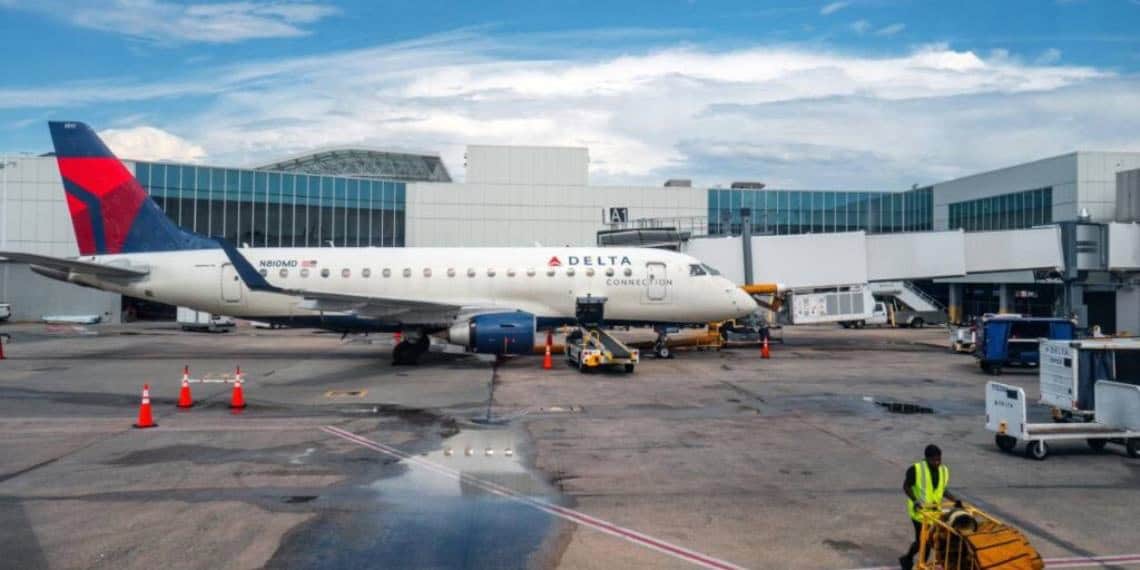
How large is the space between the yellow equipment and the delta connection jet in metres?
20.1

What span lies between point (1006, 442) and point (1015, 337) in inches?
538

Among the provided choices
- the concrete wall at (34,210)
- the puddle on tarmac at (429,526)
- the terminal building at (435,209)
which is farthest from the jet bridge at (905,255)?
the concrete wall at (34,210)

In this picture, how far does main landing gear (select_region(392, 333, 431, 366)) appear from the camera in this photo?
2678cm

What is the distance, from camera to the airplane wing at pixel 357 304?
22797mm

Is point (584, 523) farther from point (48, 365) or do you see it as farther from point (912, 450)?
point (48, 365)

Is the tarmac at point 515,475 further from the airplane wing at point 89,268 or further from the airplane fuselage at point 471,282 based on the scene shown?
the airplane fuselage at point 471,282

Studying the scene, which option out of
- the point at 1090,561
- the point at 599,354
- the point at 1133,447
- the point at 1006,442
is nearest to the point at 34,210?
the point at 599,354

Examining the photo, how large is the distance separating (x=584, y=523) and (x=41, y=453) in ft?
31.2

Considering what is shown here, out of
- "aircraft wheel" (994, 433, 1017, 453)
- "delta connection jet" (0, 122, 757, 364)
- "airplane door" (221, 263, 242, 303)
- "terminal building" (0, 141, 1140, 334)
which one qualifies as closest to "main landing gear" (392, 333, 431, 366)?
"delta connection jet" (0, 122, 757, 364)

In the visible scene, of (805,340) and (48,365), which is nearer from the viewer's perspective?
(48,365)

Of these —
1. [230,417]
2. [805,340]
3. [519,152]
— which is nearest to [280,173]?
[519,152]

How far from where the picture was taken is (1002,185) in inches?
1983

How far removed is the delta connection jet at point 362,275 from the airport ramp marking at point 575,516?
1403 centimetres

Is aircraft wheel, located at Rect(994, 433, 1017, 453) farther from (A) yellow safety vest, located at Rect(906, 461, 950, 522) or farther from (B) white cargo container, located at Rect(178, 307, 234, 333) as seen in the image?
(B) white cargo container, located at Rect(178, 307, 234, 333)
